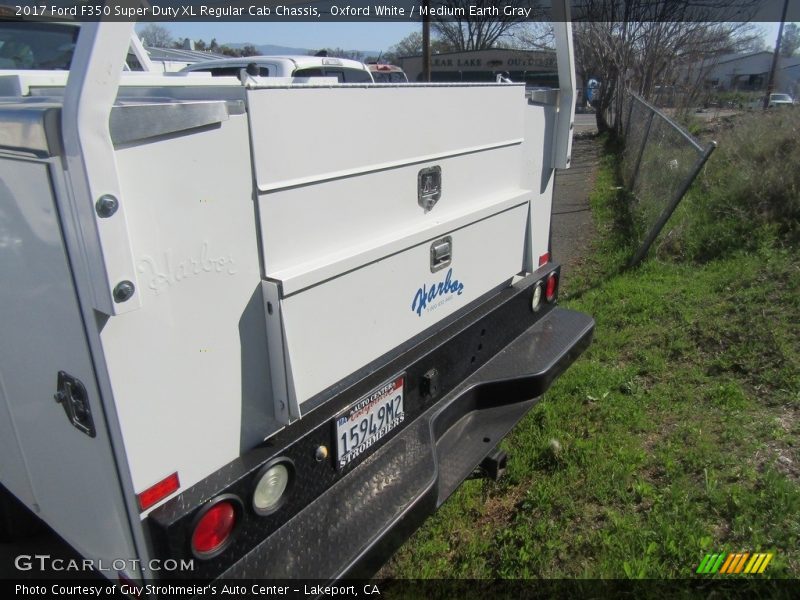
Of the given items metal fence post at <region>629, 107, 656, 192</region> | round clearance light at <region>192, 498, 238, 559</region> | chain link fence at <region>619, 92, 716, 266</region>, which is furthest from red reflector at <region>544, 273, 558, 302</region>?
metal fence post at <region>629, 107, 656, 192</region>

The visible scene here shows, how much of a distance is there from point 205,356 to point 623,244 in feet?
20.4

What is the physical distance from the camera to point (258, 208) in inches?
63.1

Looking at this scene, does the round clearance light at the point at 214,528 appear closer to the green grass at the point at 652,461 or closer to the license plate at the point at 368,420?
the license plate at the point at 368,420

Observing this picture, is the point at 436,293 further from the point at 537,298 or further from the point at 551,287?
the point at 551,287

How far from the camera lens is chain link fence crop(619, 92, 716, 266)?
574 centimetres

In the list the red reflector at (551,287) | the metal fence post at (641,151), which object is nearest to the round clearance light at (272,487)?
the red reflector at (551,287)

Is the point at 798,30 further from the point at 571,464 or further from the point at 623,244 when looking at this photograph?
the point at 571,464

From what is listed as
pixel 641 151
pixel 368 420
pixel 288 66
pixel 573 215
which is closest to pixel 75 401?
pixel 368 420

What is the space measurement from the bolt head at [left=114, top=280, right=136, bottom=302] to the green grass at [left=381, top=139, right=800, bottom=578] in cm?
180

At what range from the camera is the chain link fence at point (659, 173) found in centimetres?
574

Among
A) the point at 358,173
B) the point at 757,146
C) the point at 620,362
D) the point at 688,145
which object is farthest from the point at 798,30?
the point at 358,173

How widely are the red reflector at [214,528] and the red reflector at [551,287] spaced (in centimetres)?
216

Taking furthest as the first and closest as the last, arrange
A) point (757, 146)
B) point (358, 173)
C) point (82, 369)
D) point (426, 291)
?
point (757, 146), point (426, 291), point (358, 173), point (82, 369)

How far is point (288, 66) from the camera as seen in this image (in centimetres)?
711
